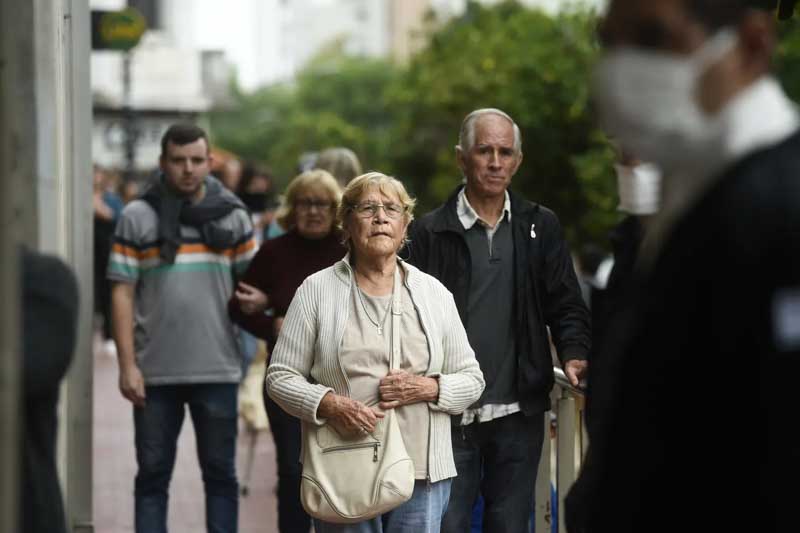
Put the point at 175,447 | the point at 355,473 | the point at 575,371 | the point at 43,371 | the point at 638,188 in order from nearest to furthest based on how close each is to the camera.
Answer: the point at 43,371
the point at 638,188
the point at 355,473
the point at 575,371
the point at 175,447

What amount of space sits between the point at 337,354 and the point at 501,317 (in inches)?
41.8

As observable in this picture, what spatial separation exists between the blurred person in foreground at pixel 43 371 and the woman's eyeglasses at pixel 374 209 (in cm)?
285

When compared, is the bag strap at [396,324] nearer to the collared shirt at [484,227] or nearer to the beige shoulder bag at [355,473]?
the beige shoulder bag at [355,473]

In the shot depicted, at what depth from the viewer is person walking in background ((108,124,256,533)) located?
307 inches

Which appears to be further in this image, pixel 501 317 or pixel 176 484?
pixel 176 484

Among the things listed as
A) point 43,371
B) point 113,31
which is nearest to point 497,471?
point 43,371

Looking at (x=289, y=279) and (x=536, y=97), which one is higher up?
(x=536, y=97)

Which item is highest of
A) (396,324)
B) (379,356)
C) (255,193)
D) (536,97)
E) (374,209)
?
(536,97)

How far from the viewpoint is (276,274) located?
7.77 meters

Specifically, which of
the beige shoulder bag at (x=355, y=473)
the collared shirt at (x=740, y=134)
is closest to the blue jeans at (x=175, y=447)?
the beige shoulder bag at (x=355, y=473)

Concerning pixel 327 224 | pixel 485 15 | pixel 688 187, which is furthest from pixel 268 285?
pixel 485 15

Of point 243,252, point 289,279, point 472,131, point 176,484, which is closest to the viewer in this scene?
point 472,131

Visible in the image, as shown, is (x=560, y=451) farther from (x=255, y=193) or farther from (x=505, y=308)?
(x=255, y=193)

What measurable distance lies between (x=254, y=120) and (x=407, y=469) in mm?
139617
